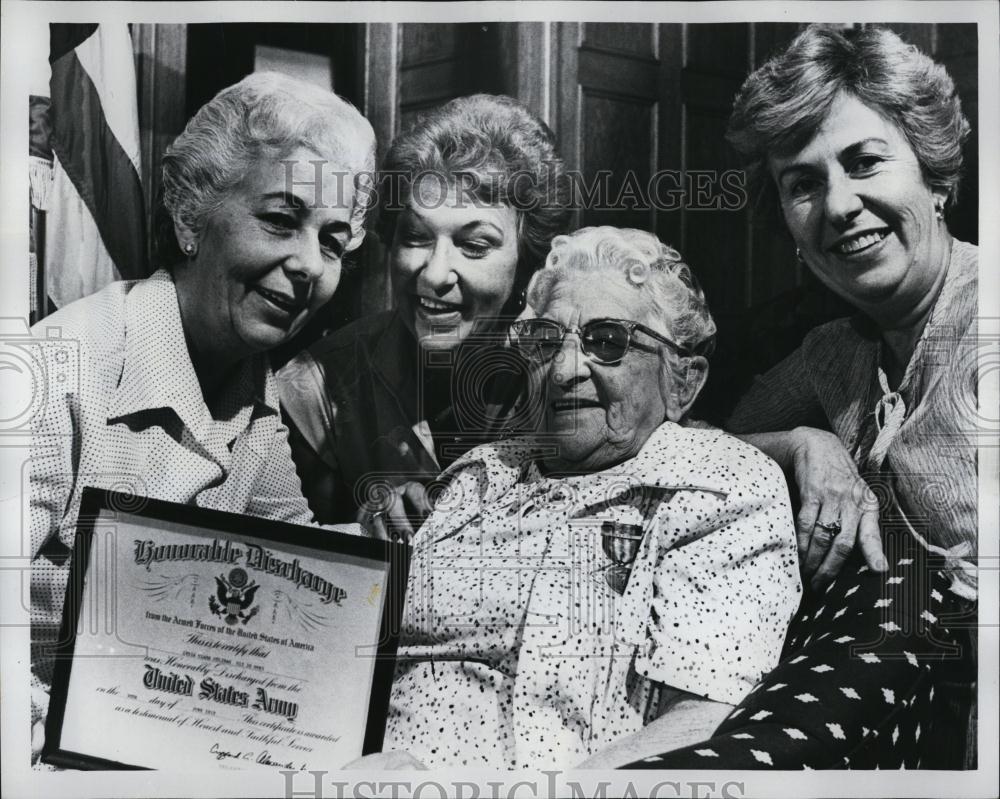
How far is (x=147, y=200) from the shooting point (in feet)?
8.27

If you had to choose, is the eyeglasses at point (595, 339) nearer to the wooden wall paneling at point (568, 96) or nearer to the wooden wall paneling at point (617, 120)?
the wooden wall paneling at point (617, 120)

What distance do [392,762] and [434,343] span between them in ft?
3.15

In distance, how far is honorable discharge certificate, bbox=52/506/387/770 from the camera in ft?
8.02

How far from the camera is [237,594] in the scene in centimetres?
248

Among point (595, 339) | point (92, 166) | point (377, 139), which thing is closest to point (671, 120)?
point (595, 339)

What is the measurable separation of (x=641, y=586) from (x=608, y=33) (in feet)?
4.26

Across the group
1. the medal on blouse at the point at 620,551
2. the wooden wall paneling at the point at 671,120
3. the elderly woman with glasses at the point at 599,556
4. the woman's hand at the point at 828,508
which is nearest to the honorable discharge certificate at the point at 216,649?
the elderly woman with glasses at the point at 599,556

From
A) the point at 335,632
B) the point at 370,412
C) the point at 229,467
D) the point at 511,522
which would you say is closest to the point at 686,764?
the point at 511,522

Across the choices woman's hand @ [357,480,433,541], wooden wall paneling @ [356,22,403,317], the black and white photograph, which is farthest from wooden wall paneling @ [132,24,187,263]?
woman's hand @ [357,480,433,541]

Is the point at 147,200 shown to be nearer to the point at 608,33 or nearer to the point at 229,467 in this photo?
the point at 229,467

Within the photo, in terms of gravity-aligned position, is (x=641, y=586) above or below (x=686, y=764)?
above

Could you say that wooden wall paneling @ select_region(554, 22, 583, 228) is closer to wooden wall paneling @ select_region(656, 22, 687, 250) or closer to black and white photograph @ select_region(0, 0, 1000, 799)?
black and white photograph @ select_region(0, 0, 1000, 799)

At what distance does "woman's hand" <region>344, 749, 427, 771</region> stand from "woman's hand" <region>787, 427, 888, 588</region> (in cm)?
99

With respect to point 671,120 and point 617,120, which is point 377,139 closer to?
point 617,120
